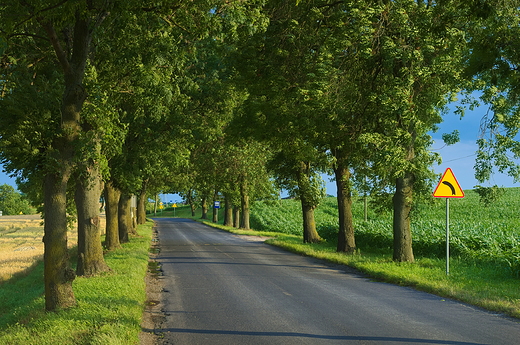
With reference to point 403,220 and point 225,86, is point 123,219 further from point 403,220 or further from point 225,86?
point 403,220

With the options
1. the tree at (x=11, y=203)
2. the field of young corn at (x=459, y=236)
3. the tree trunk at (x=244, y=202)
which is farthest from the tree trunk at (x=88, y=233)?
the tree at (x=11, y=203)

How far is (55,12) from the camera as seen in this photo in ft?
27.4

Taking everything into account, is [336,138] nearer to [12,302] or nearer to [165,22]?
[165,22]

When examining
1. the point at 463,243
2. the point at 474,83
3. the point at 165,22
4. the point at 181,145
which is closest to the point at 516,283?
the point at 474,83

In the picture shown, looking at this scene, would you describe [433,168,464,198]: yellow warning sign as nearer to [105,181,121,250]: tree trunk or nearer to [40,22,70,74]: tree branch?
[40,22,70,74]: tree branch

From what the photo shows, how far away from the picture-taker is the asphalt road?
7.42 meters

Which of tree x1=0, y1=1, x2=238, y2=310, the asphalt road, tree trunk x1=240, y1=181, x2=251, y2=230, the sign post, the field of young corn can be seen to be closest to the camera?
the asphalt road

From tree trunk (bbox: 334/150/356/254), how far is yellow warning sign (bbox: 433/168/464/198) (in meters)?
7.68

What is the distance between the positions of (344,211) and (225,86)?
7751 millimetres

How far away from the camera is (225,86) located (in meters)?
20.1

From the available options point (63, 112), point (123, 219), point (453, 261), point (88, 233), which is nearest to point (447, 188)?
point (453, 261)

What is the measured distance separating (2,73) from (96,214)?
508 cm

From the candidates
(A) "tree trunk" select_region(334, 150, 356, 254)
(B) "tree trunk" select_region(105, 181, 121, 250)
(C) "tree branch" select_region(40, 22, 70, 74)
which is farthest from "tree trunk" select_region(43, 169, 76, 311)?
(A) "tree trunk" select_region(334, 150, 356, 254)

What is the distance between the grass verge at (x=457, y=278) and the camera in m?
10.3
